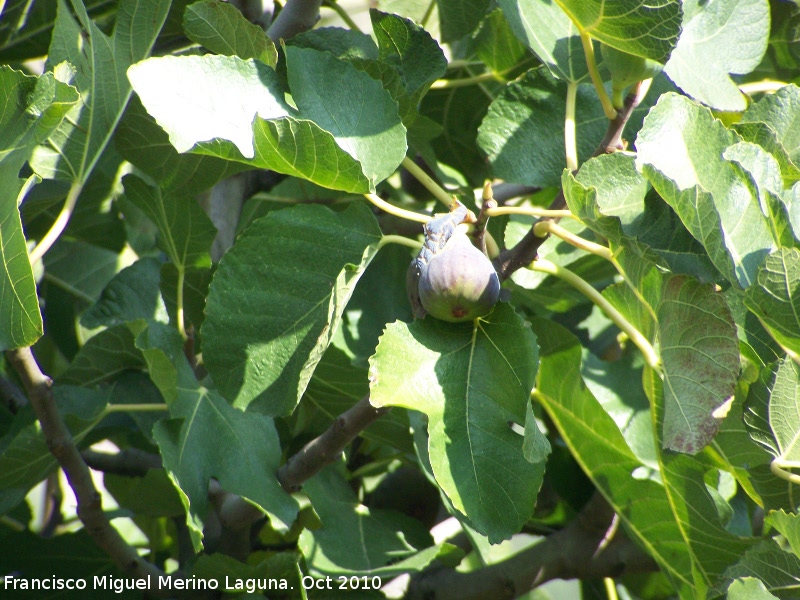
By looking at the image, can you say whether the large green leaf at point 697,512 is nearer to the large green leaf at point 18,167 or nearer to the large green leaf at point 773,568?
the large green leaf at point 773,568

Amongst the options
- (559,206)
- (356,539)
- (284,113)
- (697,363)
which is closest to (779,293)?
(697,363)

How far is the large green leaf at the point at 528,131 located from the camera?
865 millimetres

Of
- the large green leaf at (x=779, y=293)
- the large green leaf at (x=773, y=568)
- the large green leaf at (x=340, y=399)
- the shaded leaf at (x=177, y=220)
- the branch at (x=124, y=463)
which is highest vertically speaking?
the large green leaf at (x=779, y=293)

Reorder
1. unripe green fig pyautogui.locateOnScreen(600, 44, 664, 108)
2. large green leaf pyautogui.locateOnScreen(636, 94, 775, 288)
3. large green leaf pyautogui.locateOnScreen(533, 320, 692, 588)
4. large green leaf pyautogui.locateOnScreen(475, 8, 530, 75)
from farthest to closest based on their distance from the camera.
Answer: large green leaf pyautogui.locateOnScreen(475, 8, 530, 75) → large green leaf pyautogui.locateOnScreen(533, 320, 692, 588) → unripe green fig pyautogui.locateOnScreen(600, 44, 664, 108) → large green leaf pyautogui.locateOnScreen(636, 94, 775, 288)

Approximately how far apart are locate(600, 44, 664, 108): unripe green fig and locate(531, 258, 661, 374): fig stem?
0.16 metres

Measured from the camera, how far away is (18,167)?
26.3 inches

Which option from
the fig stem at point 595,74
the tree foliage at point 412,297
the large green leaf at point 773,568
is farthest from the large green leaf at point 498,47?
the large green leaf at point 773,568

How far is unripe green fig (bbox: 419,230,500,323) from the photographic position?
621mm

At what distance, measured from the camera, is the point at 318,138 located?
0.59 m

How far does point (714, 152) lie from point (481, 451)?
29cm

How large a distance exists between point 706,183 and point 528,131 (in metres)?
0.29

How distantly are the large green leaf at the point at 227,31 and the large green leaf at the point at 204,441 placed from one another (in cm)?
27

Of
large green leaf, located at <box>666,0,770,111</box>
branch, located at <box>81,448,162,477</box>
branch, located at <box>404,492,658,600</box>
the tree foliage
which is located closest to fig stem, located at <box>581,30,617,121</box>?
the tree foliage

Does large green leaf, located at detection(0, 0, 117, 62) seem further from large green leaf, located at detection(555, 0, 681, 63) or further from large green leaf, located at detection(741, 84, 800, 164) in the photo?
large green leaf, located at detection(741, 84, 800, 164)
